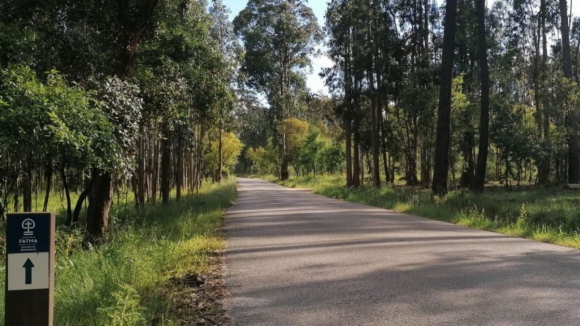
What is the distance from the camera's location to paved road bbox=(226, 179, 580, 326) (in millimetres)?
5094

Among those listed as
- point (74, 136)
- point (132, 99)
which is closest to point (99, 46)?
point (132, 99)

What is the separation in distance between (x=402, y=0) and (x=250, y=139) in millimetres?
73662

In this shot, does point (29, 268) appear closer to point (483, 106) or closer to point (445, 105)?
point (445, 105)

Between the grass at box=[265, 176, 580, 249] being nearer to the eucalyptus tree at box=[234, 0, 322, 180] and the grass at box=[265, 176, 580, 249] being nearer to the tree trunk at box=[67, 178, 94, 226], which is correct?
the tree trunk at box=[67, 178, 94, 226]

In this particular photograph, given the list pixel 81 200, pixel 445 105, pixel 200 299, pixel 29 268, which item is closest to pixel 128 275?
pixel 200 299

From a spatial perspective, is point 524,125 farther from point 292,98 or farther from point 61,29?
point 61,29

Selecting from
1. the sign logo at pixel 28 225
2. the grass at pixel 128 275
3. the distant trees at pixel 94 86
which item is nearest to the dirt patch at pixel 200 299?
the grass at pixel 128 275

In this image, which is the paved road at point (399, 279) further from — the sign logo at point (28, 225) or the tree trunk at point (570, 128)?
the tree trunk at point (570, 128)

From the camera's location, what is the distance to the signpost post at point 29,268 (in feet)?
10.8

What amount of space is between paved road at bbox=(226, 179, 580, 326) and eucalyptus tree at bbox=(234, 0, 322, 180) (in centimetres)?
3996

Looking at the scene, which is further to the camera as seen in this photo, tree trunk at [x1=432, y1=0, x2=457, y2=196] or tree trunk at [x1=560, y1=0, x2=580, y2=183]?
tree trunk at [x1=560, y1=0, x2=580, y2=183]

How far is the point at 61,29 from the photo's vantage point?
12.0m

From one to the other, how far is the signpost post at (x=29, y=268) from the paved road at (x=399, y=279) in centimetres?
216

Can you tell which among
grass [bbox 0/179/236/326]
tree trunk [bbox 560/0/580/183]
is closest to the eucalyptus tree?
tree trunk [bbox 560/0/580/183]
